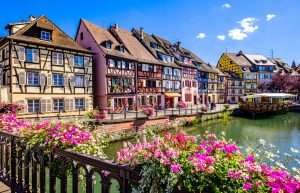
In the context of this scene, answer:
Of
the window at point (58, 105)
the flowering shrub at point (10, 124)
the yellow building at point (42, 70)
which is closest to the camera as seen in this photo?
the flowering shrub at point (10, 124)

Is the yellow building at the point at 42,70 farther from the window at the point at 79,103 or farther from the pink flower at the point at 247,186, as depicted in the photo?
the pink flower at the point at 247,186

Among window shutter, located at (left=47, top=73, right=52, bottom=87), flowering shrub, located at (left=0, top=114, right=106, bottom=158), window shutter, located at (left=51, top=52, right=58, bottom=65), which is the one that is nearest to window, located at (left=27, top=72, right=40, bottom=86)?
window shutter, located at (left=47, top=73, right=52, bottom=87)

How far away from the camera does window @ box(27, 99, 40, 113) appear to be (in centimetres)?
2464

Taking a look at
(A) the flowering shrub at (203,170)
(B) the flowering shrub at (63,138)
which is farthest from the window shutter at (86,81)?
(A) the flowering shrub at (203,170)

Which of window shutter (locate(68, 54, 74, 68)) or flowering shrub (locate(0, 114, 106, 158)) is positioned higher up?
window shutter (locate(68, 54, 74, 68))

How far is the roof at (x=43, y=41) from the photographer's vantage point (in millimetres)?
24736

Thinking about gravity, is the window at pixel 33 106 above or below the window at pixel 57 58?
below

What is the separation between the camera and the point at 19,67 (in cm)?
2423

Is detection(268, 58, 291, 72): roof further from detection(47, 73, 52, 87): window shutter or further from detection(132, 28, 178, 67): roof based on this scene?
detection(47, 73, 52, 87): window shutter

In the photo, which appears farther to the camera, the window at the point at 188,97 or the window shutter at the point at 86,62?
the window at the point at 188,97

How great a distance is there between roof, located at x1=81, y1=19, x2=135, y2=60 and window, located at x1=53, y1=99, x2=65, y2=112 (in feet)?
25.1

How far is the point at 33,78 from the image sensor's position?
82.4 ft

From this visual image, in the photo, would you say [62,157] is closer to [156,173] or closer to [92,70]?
[156,173]

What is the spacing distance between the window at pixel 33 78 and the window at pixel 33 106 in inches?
54.4
